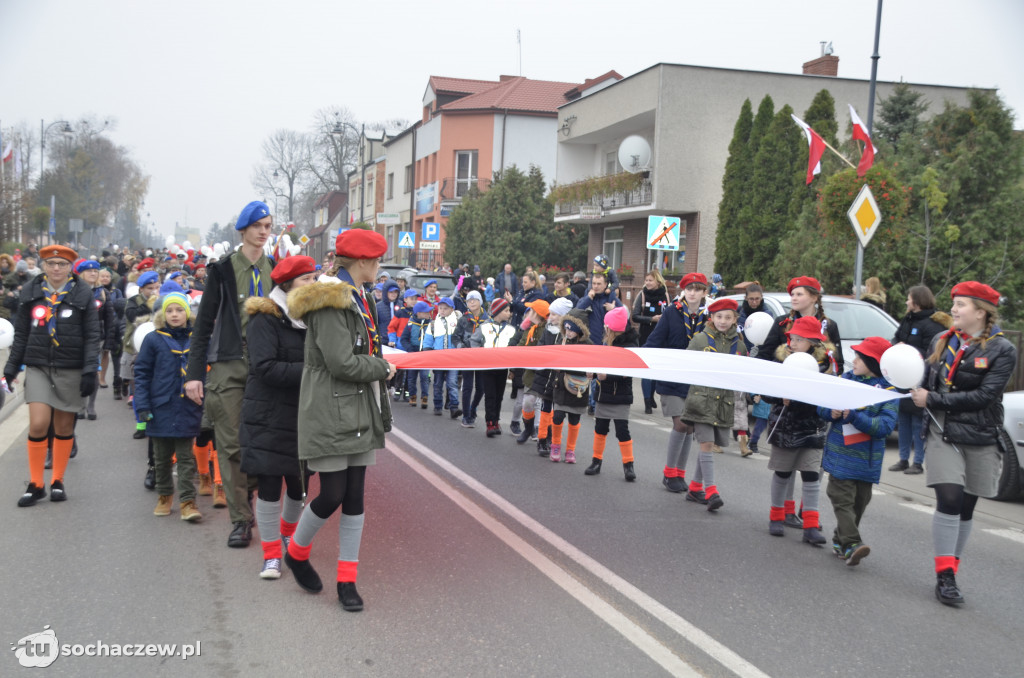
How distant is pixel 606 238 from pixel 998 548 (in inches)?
1209

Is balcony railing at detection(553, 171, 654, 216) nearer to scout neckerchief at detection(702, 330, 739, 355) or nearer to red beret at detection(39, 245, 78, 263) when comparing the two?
scout neckerchief at detection(702, 330, 739, 355)

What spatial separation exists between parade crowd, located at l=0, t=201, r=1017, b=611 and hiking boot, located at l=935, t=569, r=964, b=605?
1 centimetres

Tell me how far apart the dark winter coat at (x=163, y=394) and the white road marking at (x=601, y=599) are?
7.42 ft

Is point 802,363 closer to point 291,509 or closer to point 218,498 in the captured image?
point 291,509

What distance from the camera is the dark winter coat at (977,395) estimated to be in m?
5.39

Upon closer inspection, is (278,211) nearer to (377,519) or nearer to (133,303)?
(133,303)

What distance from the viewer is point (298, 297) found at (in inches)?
186

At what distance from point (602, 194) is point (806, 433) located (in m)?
27.8

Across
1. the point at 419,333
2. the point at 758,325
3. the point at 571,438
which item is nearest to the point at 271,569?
the point at 571,438

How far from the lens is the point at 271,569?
5422mm

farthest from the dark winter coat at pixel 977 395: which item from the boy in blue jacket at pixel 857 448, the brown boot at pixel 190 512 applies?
the brown boot at pixel 190 512

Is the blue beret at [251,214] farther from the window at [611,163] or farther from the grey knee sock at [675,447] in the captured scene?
the window at [611,163]

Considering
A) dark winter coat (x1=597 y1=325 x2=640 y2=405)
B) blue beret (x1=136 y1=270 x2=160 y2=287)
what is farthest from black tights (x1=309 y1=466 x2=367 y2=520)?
blue beret (x1=136 y1=270 x2=160 y2=287)

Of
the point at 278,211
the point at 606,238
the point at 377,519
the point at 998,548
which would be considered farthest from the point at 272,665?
the point at 278,211
